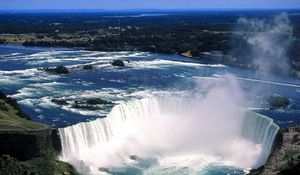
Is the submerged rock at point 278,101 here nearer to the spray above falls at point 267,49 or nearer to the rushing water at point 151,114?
the rushing water at point 151,114

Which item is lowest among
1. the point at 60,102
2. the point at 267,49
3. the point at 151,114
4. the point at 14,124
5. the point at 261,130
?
the point at 151,114

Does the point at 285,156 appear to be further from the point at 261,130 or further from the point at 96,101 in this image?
the point at 96,101

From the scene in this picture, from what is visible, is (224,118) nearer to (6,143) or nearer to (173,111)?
(173,111)

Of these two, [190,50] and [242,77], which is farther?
[190,50]

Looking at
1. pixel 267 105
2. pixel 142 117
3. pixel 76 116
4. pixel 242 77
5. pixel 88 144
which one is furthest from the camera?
pixel 242 77

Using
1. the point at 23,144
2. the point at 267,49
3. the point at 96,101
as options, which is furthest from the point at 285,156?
the point at 267,49

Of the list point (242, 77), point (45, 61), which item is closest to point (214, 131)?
point (242, 77)
